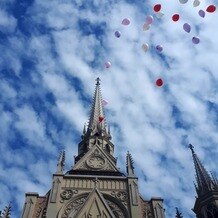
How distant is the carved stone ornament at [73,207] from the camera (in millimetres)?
23922

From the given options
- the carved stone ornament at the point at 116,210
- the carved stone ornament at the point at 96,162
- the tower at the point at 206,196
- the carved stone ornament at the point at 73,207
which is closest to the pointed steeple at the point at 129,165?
the carved stone ornament at the point at 96,162

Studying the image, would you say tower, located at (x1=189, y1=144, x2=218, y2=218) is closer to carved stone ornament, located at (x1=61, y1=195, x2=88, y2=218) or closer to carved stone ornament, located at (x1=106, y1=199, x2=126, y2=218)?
carved stone ornament, located at (x1=106, y1=199, x2=126, y2=218)

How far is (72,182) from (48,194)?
70.2 inches

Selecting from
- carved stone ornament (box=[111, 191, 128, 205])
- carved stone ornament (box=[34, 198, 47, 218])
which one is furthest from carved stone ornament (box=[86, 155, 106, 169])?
carved stone ornament (box=[34, 198, 47, 218])

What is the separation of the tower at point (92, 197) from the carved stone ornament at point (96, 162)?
0.24 feet

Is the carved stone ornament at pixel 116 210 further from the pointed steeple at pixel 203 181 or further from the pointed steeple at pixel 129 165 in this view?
the pointed steeple at pixel 203 181

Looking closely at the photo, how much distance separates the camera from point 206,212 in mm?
26750

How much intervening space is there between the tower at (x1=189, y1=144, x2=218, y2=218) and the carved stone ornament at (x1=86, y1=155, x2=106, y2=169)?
23.2 feet

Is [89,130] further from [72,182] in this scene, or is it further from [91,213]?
[91,213]

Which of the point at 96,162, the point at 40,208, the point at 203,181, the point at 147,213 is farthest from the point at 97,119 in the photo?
the point at 147,213

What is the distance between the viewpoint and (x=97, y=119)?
4003 cm

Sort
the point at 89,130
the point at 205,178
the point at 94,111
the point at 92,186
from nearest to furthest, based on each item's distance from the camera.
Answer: the point at 92,186 < the point at 205,178 < the point at 89,130 < the point at 94,111

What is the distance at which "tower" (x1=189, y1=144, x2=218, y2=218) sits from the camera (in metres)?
26.6

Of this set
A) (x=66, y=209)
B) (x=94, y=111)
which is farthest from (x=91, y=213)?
(x=94, y=111)
